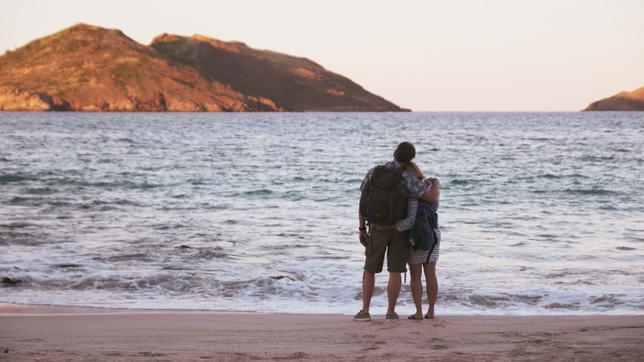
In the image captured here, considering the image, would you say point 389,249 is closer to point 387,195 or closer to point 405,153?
point 387,195

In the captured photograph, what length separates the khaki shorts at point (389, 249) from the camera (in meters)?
7.84

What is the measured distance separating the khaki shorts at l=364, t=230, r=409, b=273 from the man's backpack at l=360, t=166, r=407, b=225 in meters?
0.21

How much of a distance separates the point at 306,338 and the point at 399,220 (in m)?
1.42

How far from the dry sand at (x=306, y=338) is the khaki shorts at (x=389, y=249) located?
20.1 inches

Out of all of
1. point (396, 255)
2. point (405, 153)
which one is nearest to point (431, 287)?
point (396, 255)

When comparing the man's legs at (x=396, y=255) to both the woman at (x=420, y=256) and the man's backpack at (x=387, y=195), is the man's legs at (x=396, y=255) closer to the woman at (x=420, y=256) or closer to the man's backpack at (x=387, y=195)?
the woman at (x=420, y=256)

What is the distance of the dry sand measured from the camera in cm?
611

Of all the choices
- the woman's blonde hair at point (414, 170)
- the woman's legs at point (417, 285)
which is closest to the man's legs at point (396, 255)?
the woman's legs at point (417, 285)

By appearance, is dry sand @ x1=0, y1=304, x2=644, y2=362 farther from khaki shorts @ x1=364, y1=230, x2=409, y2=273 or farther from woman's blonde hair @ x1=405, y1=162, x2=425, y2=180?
woman's blonde hair @ x1=405, y1=162, x2=425, y2=180

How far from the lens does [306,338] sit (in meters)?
6.97

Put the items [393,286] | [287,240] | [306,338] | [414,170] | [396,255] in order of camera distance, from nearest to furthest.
Answer: [306,338] < [414,170] < [396,255] < [393,286] < [287,240]

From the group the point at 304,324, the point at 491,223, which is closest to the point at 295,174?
the point at 491,223

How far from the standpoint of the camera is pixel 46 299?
991cm

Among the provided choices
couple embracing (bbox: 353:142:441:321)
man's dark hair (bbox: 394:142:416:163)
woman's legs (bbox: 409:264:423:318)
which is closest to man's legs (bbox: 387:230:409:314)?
couple embracing (bbox: 353:142:441:321)
